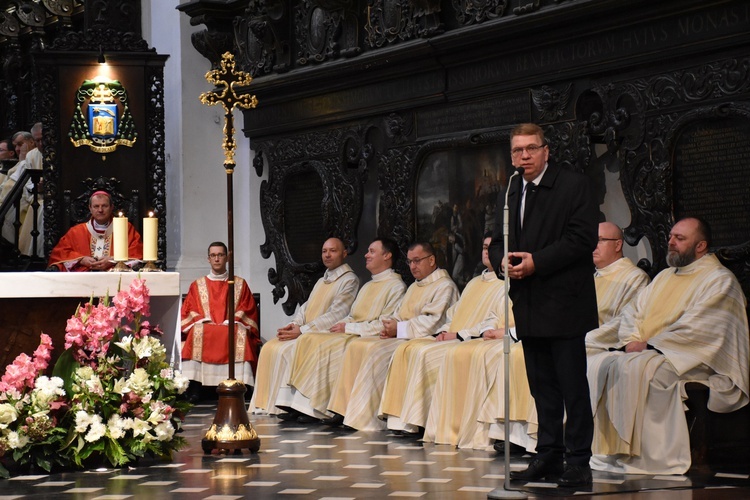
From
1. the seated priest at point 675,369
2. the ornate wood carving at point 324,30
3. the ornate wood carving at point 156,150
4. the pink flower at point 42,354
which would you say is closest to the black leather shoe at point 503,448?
the seated priest at point 675,369

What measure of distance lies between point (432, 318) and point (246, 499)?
3.78 meters

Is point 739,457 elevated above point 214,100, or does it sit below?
below

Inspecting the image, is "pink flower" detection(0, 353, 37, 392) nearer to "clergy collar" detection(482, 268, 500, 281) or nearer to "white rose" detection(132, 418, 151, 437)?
"white rose" detection(132, 418, 151, 437)

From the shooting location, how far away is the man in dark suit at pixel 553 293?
685cm

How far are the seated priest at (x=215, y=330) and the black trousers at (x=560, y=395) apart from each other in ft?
18.6

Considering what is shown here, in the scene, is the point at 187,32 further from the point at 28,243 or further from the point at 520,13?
the point at 520,13

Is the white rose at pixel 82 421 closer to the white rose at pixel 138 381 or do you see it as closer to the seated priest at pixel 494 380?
the white rose at pixel 138 381

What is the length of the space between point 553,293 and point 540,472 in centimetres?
98

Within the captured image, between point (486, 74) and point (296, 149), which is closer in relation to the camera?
point (486, 74)

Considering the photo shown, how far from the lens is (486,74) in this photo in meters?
10.7

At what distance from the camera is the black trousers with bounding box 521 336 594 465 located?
271 inches

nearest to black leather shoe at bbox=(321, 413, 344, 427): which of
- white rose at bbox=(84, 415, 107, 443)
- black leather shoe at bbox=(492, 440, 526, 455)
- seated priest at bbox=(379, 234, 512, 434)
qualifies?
seated priest at bbox=(379, 234, 512, 434)

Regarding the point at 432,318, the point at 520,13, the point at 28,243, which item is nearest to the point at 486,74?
the point at 520,13

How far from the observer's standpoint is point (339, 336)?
1105 centimetres
